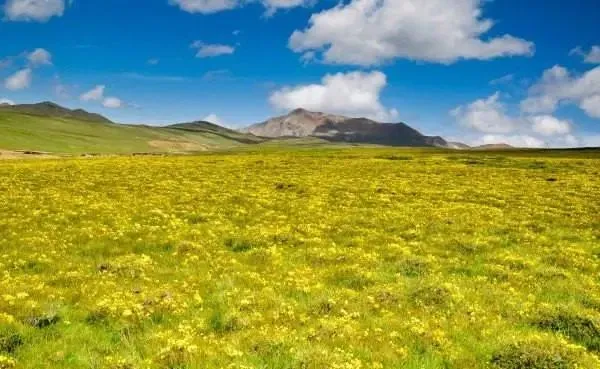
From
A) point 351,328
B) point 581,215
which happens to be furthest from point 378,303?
point 581,215

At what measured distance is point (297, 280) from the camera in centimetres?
2248

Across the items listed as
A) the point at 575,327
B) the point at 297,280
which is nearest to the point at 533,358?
the point at 575,327

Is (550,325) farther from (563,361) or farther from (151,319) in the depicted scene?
(151,319)

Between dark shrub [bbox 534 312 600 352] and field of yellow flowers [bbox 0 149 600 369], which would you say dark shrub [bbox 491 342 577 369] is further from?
dark shrub [bbox 534 312 600 352]

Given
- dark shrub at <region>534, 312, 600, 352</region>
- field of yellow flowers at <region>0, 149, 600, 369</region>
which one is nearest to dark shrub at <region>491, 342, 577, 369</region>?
field of yellow flowers at <region>0, 149, 600, 369</region>

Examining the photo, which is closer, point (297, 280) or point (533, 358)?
point (533, 358)

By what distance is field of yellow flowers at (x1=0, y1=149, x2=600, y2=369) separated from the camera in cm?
1549

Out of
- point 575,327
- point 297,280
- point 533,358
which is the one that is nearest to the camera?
point 533,358

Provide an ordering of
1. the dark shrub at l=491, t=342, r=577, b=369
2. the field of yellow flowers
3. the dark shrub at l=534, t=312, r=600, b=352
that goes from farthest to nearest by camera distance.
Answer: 1. the dark shrub at l=534, t=312, r=600, b=352
2. the field of yellow flowers
3. the dark shrub at l=491, t=342, r=577, b=369

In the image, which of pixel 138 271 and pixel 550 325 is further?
pixel 138 271

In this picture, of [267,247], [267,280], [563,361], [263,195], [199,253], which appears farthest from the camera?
[263,195]

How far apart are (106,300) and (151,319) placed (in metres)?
2.26

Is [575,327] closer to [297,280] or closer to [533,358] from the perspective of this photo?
[533,358]

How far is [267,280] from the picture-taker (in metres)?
22.8
